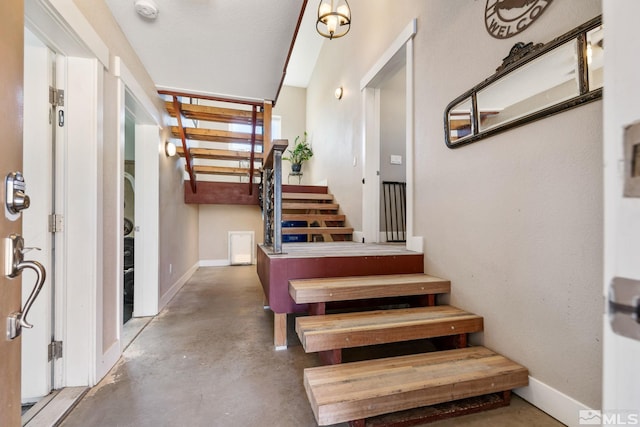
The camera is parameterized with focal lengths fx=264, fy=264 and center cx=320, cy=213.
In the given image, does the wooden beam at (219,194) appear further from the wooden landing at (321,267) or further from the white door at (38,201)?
the white door at (38,201)

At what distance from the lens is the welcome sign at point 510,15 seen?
137cm

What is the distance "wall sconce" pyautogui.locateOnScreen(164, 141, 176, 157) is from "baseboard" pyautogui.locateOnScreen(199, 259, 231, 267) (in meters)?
2.85

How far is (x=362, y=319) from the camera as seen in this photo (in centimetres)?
162

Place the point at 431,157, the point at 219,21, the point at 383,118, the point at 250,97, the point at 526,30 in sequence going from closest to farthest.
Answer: the point at 526,30, the point at 219,21, the point at 431,157, the point at 250,97, the point at 383,118

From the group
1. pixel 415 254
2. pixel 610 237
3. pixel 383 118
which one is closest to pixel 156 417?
pixel 610 237

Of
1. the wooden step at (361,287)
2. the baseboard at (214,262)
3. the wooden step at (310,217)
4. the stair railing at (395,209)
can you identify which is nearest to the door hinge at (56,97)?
the wooden step at (361,287)

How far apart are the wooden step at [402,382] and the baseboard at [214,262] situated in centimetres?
473

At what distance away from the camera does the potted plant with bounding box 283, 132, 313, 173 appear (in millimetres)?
6250

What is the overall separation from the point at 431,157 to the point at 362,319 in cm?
138

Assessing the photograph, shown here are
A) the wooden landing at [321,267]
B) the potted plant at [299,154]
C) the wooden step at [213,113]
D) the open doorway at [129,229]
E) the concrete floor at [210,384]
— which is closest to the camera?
the concrete floor at [210,384]

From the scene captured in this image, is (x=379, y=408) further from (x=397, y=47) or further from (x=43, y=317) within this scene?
(x=397, y=47)

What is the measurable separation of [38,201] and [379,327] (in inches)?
79.3

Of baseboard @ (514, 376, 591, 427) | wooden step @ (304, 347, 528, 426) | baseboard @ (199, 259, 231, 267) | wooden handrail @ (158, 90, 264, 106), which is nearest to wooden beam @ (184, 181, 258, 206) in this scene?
wooden handrail @ (158, 90, 264, 106)

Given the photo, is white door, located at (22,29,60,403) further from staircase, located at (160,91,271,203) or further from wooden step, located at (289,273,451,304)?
staircase, located at (160,91,271,203)
